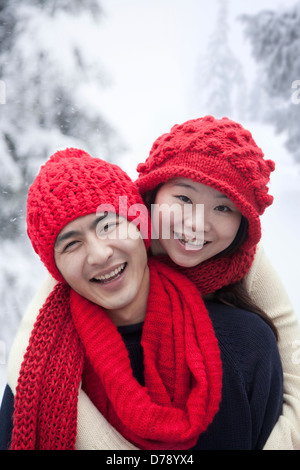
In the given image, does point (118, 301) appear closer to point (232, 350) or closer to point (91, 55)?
point (232, 350)

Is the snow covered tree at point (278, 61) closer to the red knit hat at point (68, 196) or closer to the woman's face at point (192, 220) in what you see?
the woman's face at point (192, 220)

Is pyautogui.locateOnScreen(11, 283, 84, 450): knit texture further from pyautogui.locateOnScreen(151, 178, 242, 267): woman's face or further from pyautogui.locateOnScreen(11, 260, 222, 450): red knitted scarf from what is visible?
pyautogui.locateOnScreen(151, 178, 242, 267): woman's face

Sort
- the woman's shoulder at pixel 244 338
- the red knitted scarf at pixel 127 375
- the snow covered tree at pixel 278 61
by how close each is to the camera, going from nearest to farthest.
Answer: the red knitted scarf at pixel 127 375 < the woman's shoulder at pixel 244 338 < the snow covered tree at pixel 278 61

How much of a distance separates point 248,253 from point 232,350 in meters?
0.28

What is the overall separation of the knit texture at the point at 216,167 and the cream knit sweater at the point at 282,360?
0.16 m

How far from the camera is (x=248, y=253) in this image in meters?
1.08

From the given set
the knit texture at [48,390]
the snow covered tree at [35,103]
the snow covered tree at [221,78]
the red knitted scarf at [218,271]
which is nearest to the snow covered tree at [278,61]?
the snow covered tree at [221,78]

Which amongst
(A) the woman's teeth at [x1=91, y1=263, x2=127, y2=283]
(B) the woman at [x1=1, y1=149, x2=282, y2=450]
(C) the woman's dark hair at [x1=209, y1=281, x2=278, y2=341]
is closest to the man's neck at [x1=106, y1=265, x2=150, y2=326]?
(B) the woman at [x1=1, y1=149, x2=282, y2=450]

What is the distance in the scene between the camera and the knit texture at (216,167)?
0.92 metres

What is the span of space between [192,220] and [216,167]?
0.14 m

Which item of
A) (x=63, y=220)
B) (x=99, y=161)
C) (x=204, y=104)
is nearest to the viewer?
(x=63, y=220)

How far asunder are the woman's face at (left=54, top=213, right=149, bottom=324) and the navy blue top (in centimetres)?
13

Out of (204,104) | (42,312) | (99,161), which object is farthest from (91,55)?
(42,312)

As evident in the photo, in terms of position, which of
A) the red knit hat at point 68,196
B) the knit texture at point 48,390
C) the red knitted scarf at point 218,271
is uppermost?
the red knit hat at point 68,196
